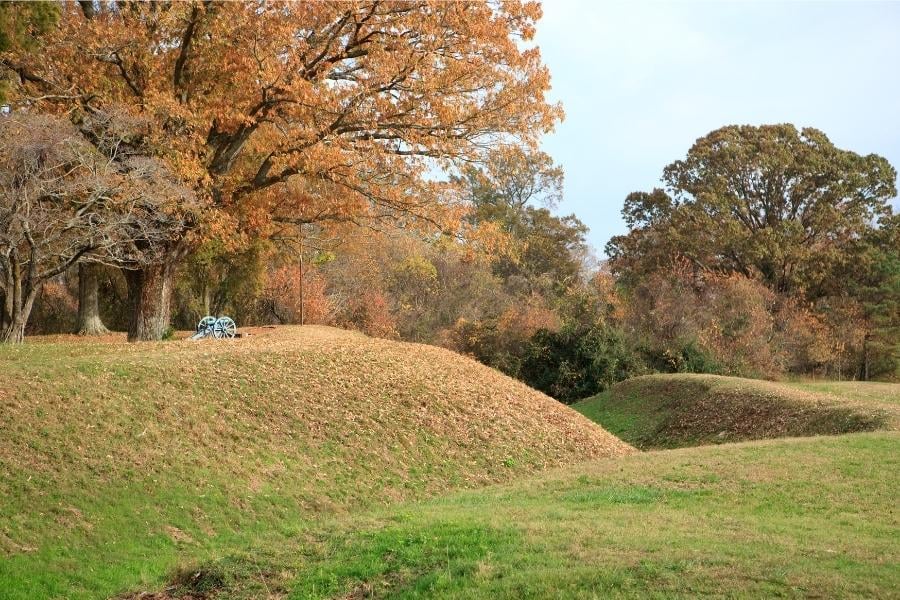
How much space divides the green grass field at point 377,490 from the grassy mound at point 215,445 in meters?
0.04

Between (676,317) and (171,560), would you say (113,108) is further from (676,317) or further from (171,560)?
(676,317)

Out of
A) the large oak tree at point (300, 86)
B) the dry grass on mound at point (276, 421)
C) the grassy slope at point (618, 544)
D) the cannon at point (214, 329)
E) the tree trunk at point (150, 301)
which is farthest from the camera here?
the cannon at point (214, 329)

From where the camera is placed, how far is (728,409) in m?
21.1

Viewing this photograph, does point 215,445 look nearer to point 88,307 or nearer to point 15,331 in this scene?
point 15,331

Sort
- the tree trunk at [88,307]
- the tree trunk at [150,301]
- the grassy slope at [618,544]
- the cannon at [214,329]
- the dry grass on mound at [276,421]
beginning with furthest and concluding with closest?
the tree trunk at [88,307], the cannon at [214,329], the tree trunk at [150,301], the dry grass on mound at [276,421], the grassy slope at [618,544]

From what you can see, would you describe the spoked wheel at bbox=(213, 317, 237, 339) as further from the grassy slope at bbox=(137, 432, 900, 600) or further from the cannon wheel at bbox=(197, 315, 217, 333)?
the grassy slope at bbox=(137, 432, 900, 600)

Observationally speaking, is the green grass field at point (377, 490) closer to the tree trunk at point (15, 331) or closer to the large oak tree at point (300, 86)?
the tree trunk at point (15, 331)

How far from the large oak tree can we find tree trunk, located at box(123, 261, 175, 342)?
4 cm

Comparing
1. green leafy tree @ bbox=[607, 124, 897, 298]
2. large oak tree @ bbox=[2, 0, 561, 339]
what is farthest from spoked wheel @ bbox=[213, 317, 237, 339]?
green leafy tree @ bbox=[607, 124, 897, 298]

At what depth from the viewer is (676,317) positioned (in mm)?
33719

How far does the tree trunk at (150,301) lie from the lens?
21469 mm

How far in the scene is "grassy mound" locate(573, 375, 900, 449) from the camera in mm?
17688

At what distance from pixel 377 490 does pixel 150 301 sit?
11.5m

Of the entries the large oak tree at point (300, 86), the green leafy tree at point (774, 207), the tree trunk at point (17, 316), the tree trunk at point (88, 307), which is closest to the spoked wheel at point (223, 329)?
the large oak tree at point (300, 86)
